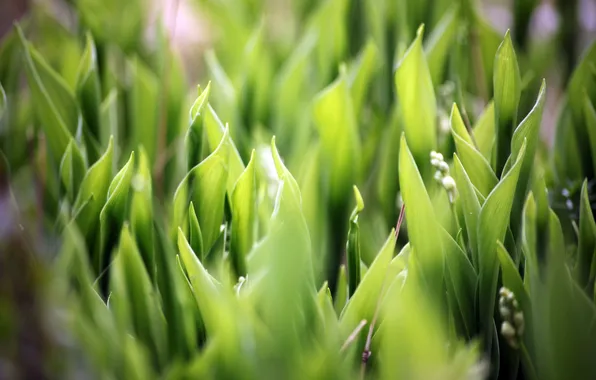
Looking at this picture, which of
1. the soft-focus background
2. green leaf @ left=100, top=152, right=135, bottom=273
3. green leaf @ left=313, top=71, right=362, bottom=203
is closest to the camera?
green leaf @ left=100, top=152, right=135, bottom=273

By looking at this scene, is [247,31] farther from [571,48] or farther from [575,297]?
[575,297]

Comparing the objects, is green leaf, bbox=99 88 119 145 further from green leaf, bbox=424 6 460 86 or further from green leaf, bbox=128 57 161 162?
green leaf, bbox=424 6 460 86

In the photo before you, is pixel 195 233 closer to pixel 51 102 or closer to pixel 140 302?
pixel 140 302

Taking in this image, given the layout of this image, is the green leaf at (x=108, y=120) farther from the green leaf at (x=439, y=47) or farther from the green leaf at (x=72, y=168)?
the green leaf at (x=439, y=47)

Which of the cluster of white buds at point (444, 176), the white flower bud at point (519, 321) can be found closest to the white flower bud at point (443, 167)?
the cluster of white buds at point (444, 176)

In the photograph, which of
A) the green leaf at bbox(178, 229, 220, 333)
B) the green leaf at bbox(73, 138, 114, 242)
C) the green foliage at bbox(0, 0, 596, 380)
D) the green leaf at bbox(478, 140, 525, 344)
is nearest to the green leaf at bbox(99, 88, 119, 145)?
the green foliage at bbox(0, 0, 596, 380)

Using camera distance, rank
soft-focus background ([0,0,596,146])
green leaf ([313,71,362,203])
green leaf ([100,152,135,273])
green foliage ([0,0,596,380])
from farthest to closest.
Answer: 1. soft-focus background ([0,0,596,146])
2. green leaf ([313,71,362,203])
3. green leaf ([100,152,135,273])
4. green foliage ([0,0,596,380])
